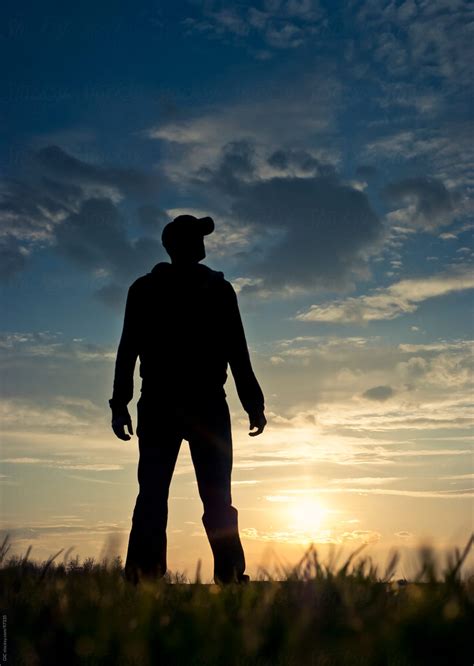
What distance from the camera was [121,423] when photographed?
21.8 ft

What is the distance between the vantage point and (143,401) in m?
6.59

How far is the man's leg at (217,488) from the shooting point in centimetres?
634

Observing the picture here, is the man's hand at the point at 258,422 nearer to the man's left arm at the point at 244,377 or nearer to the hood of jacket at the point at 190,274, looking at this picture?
the man's left arm at the point at 244,377

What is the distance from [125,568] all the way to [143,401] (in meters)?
1.33

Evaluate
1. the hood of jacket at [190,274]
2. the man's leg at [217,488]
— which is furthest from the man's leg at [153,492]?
the hood of jacket at [190,274]

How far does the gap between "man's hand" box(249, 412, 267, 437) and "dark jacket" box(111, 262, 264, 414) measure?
0.16 ft

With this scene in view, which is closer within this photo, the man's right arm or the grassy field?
the grassy field

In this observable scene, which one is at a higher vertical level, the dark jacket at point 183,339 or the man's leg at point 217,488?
the dark jacket at point 183,339

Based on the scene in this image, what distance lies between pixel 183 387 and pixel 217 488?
0.84 m

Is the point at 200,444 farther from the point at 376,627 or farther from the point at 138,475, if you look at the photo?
the point at 376,627

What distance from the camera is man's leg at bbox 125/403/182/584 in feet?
21.1

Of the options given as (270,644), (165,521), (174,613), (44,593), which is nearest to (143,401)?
(165,521)

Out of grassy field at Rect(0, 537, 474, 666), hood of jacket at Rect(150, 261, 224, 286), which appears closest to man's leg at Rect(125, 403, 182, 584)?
hood of jacket at Rect(150, 261, 224, 286)

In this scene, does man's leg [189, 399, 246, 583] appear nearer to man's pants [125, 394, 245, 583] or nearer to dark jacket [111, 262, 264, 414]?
man's pants [125, 394, 245, 583]
